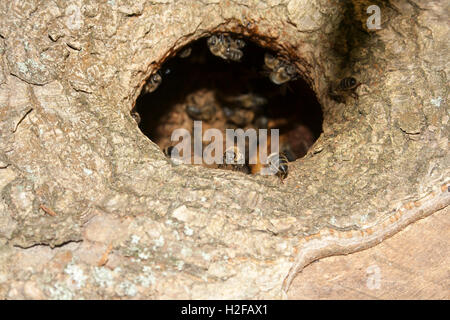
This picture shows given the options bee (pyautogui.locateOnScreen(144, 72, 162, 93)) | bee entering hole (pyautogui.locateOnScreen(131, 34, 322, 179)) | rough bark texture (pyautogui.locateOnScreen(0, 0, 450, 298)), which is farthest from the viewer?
bee entering hole (pyautogui.locateOnScreen(131, 34, 322, 179))

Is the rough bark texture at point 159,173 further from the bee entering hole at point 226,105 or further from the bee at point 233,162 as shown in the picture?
the bee entering hole at point 226,105

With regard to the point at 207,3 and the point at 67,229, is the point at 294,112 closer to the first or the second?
the point at 207,3

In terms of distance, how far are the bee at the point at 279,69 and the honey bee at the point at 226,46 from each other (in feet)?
0.87

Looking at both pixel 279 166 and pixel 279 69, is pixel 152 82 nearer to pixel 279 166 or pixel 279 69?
pixel 279 69

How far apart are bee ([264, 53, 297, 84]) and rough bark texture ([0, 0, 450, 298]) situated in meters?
0.71

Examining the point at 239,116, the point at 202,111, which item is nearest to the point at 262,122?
the point at 239,116

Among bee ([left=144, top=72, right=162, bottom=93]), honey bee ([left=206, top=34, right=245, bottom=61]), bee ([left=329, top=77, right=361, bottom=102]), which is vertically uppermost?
honey bee ([left=206, top=34, right=245, bottom=61])

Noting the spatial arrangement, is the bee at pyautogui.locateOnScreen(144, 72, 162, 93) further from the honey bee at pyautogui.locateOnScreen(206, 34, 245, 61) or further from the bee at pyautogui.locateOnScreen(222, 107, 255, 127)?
the bee at pyautogui.locateOnScreen(222, 107, 255, 127)

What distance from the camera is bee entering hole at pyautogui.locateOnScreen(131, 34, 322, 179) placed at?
4.05m

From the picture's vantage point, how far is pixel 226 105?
14.5 ft

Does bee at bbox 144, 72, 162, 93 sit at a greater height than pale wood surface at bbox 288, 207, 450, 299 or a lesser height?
greater

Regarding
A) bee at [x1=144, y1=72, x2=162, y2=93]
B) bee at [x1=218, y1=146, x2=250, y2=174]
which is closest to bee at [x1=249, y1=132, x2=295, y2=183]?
bee at [x1=218, y1=146, x2=250, y2=174]

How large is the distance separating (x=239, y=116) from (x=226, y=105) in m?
0.20

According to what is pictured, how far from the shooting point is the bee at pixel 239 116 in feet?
14.3
